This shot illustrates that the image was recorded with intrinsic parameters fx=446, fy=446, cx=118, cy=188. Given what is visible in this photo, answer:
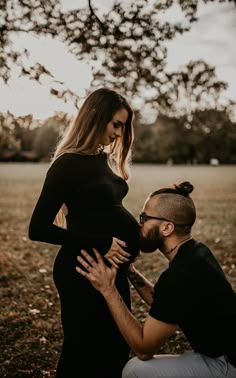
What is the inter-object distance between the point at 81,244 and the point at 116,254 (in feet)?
0.69

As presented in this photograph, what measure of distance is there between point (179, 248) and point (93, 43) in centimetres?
387

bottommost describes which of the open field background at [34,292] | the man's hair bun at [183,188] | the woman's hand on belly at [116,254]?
the open field background at [34,292]

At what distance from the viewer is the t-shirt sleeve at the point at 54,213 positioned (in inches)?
99.5

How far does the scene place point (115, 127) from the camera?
2936mm

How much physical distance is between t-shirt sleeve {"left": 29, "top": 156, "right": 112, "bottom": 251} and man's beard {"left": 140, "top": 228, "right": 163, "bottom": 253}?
0.35m

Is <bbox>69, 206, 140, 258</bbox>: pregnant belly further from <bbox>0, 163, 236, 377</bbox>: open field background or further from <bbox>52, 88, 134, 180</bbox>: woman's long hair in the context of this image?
<bbox>0, 163, 236, 377</bbox>: open field background

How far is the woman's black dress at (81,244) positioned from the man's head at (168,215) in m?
0.21

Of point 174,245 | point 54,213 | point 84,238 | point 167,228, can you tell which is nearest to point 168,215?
point 167,228

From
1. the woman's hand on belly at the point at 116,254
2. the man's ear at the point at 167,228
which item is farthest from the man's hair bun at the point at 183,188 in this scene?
the woman's hand on belly at the point at 116,254

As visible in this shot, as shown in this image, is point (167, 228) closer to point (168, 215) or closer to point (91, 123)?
point (168, 215)

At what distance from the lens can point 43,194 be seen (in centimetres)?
254

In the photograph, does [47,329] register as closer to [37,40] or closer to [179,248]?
[179,248]

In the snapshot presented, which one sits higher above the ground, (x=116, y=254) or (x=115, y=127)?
(x=115, y=127)

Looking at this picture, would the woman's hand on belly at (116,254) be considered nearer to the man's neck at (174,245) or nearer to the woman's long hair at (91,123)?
the man's neck at (174,245)
